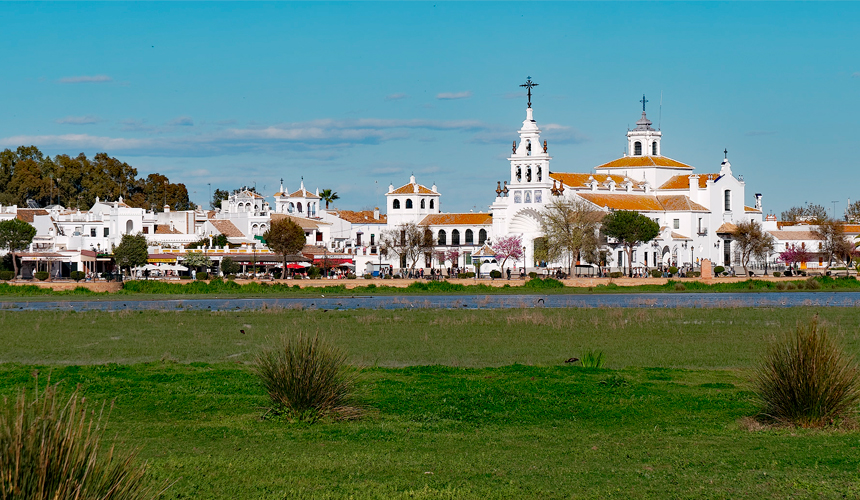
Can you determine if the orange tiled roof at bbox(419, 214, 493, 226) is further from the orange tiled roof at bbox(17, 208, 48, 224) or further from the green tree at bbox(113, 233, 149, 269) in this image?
the orange tiled roof at bbox(17, 208, 48, 224)

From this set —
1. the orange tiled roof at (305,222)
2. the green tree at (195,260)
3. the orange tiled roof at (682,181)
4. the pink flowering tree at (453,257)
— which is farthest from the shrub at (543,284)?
the orange tiled roof at (305,222)

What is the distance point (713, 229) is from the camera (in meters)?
117

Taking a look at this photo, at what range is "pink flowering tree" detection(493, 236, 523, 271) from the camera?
361ft

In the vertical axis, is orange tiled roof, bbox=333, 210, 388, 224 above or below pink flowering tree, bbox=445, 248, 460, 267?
above

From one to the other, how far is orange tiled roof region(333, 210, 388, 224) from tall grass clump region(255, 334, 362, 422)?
126 meters

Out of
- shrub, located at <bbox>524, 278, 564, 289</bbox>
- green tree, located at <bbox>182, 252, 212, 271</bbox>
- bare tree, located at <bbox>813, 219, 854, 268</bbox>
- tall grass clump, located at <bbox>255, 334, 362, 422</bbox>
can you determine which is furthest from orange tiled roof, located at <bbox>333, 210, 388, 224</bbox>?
tall grass clump, located at <bbox>255, 334, 362, 422</bbox>

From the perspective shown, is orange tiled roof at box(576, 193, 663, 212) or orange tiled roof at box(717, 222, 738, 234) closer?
orange tiled roof at box(576, 193, 663, 212)

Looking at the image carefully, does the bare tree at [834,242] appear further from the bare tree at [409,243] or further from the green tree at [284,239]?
the green tree at [284,239]

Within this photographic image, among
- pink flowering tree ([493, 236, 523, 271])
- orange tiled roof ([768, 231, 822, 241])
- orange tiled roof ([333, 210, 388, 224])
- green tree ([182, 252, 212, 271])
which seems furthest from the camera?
orange tiled roof ([333, 210, 388, 224])

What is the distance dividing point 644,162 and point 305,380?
114286 millimetres

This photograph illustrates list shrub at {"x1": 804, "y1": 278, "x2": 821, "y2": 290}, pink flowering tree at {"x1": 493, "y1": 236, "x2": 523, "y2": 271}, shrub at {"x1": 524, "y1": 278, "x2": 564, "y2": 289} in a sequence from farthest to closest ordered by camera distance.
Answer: pink flowering tree at {"x1": 493, "y1": 236, "x2": 523, "y2": 271} → shrub at {"x1": 524, "y1": 278, "x2": 564, "y2": 289} → shrub at {"x1": 804, "y1": 278, "x2": 821, "y2": 290}

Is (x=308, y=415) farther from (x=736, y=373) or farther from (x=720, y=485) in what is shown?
(x=736, y=373)

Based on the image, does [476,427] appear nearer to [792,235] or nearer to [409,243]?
[409,243]

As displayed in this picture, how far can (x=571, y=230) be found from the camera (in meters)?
104
